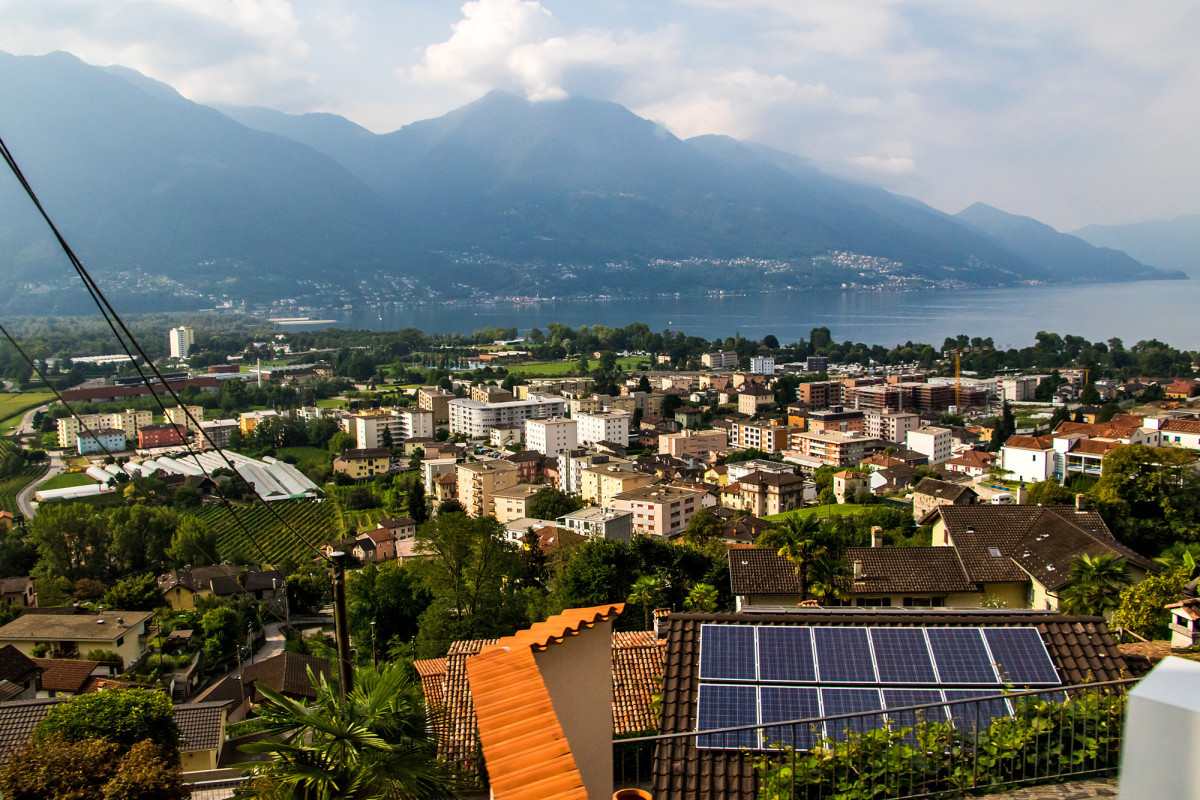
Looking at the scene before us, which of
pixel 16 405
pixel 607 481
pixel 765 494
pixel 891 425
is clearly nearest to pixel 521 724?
pixel 765 494

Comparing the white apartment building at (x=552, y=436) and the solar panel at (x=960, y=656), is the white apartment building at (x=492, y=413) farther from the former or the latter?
the solar panel at (x=960, y=656)

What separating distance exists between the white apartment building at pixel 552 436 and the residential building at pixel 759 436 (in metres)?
7.49

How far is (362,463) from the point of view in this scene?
3384 cm

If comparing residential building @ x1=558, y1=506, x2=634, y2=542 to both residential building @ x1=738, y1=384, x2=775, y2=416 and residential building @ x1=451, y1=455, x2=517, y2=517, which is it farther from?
residential building @ x1=738, y1=384, x2=775, y2=416

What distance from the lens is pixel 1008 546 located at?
8914mm

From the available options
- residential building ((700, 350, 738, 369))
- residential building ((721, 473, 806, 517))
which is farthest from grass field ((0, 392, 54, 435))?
residential building ((700, 350, 738, 369))

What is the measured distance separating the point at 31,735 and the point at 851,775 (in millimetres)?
6255

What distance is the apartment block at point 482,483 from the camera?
2745 cm

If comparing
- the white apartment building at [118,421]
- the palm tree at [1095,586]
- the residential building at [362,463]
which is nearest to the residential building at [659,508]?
the residential building at [362,463]

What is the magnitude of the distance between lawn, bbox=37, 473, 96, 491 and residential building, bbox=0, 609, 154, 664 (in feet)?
67.1

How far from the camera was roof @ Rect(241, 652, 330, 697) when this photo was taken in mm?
10359

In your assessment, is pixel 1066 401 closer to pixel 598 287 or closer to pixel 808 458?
pixel 808 458

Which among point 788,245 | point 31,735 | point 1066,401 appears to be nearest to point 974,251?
point 788,245

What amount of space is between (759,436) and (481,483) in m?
14.8
